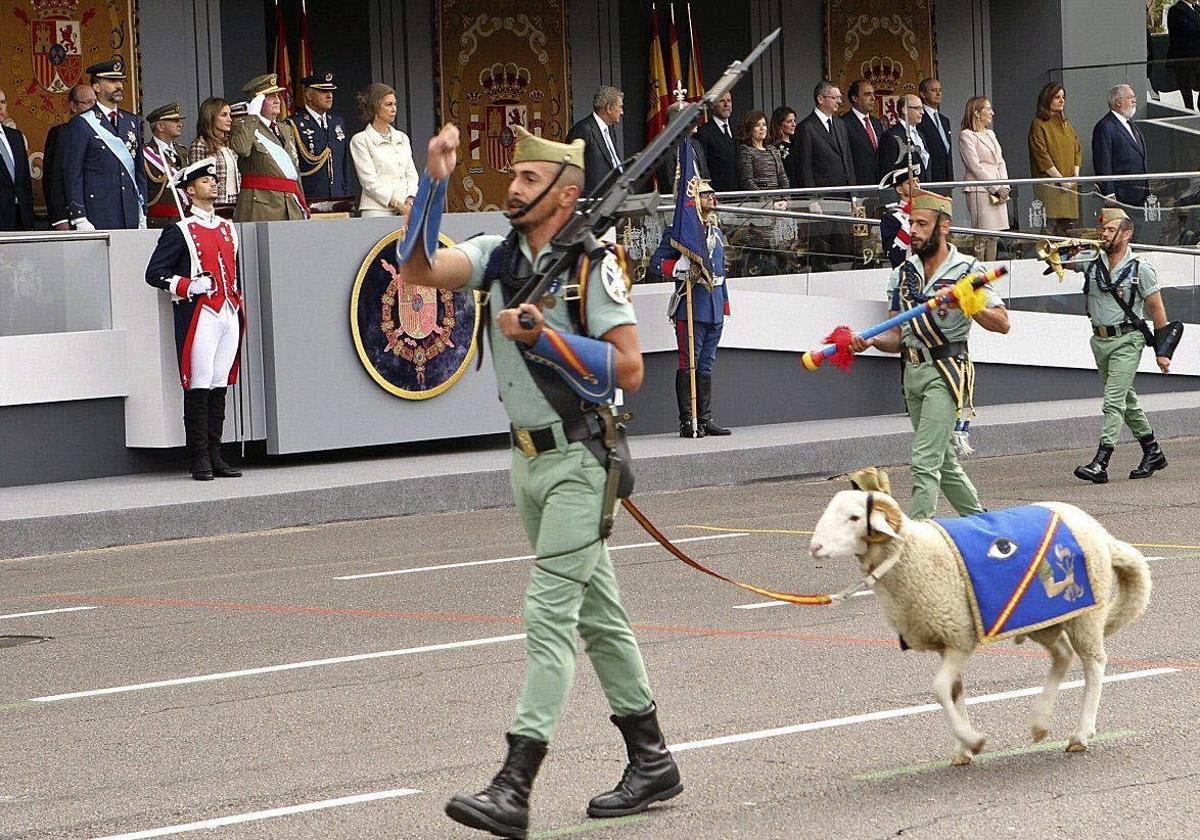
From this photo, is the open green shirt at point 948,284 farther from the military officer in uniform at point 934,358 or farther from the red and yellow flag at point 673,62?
the red and yellow flag at point 673,62

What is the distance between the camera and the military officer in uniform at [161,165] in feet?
55.0

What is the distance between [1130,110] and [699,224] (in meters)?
8.45

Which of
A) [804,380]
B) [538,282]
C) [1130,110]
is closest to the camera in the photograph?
[538,282]

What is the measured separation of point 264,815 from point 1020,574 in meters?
2.64

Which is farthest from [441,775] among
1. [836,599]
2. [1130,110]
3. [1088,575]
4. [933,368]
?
[1130,110]

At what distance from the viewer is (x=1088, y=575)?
21.9 ft

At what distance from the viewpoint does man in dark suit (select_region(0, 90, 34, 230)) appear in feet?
55.7

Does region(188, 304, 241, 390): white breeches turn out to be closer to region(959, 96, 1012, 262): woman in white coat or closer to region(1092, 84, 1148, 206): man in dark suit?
region(959, 96, 1012, 262): woman in white coat

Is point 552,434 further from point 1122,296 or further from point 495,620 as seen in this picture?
point 1122,296

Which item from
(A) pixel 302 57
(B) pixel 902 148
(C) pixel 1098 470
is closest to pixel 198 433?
(C) pixel 1098 470

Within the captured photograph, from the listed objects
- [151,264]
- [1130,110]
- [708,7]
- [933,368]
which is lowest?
[933,368]

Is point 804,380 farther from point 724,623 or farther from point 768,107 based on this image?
point 724,623

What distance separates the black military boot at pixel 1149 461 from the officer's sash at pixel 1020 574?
9274 mm

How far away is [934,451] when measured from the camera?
10695mm
